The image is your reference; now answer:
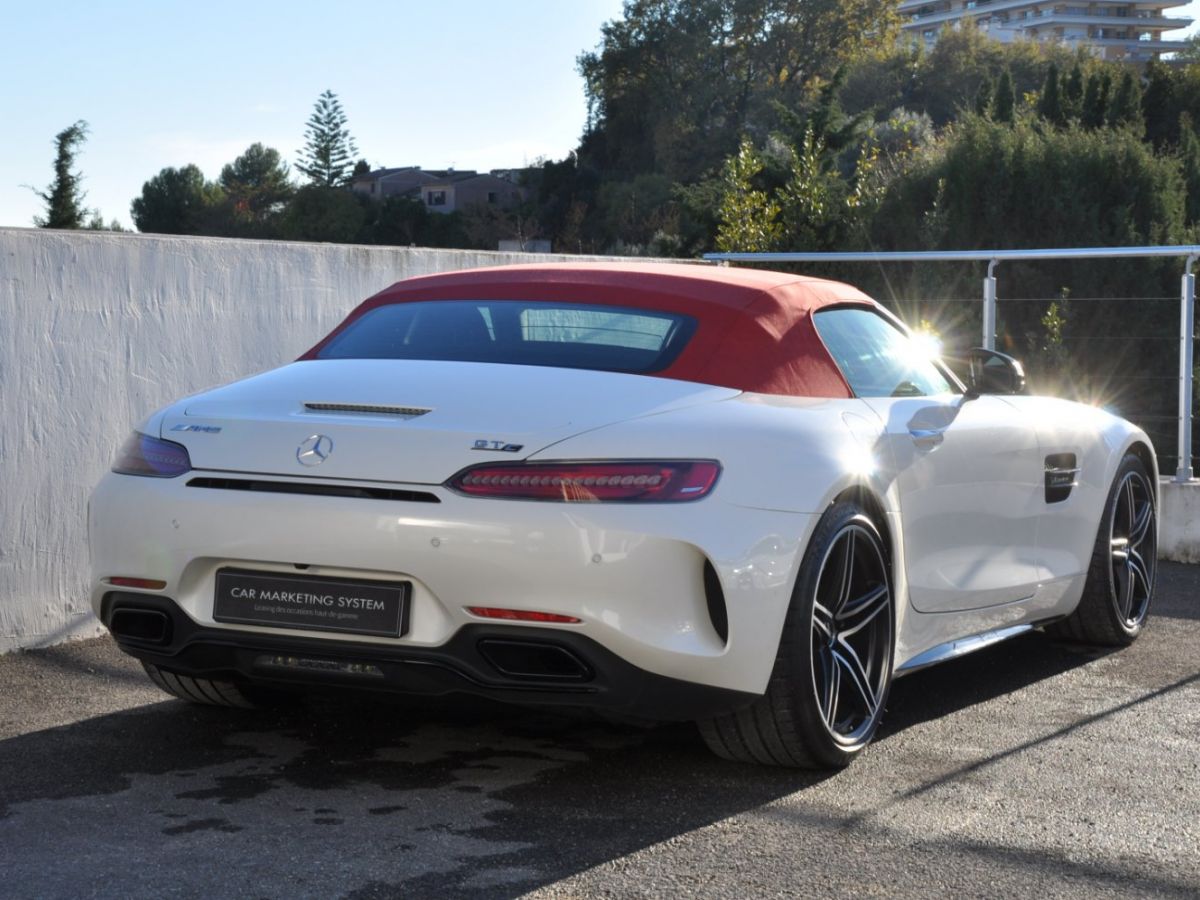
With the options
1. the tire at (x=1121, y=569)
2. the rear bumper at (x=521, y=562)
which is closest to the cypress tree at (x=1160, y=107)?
the tire at (x=1121, y=569)

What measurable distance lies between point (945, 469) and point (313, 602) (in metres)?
2.02

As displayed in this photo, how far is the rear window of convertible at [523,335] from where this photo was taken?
448 cm

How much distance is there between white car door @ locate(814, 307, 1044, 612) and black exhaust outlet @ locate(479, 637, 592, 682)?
113 centimetres

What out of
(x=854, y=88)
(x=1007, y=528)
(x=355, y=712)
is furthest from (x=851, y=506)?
(x=854, y=88)

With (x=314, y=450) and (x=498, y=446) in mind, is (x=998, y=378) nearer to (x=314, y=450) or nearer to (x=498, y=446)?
(x=498, y=446)

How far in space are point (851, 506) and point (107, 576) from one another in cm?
191

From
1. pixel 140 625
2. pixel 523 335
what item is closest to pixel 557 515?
pixel 523 335

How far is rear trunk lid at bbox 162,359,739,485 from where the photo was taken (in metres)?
3.95

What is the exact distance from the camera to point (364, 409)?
13.6 ft

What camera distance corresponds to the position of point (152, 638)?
4301mm

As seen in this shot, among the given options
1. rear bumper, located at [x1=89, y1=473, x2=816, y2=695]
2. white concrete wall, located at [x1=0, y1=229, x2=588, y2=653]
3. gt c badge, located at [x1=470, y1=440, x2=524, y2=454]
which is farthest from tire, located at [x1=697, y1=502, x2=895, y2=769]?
white concrete wall, located at [x1=0, y1=229, x2=588, y2=653]

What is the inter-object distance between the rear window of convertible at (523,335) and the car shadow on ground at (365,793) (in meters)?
1.07

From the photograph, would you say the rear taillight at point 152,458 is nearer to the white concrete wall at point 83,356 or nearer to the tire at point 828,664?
the tire at point 828,664

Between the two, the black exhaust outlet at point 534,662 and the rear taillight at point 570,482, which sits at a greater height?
the rear taillight at point 570,482
